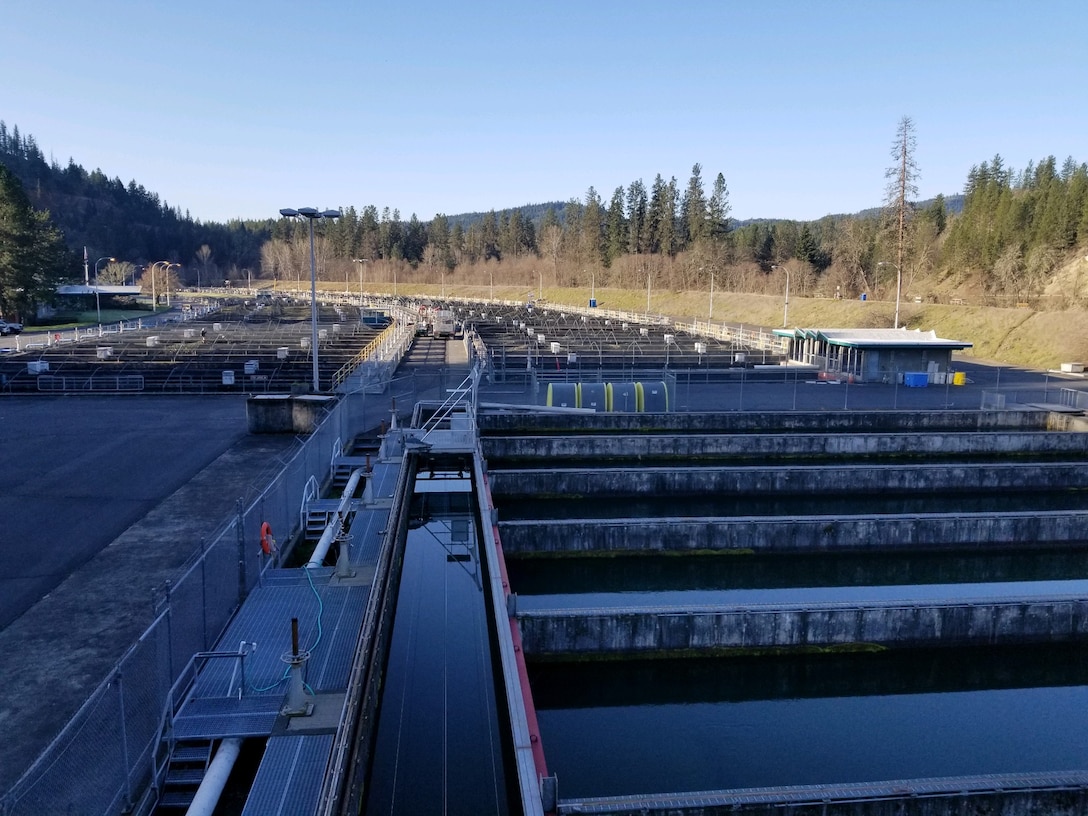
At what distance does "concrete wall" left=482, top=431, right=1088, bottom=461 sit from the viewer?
26.0m

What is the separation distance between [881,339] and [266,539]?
115 ft

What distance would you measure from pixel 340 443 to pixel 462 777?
12.9 meters

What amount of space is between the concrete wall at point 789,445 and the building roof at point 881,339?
12.1m

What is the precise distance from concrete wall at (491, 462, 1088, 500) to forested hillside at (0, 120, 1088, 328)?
34.9 meters

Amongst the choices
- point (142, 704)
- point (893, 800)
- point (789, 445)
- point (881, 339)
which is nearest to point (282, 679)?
point (142, 704)

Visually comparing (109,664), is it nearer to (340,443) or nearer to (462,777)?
(462,777)

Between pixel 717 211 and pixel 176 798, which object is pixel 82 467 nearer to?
pixel 176 798

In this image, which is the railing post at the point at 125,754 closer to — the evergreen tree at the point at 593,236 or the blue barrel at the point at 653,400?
the blue barrel at the point at 653,400

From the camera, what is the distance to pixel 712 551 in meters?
18.4

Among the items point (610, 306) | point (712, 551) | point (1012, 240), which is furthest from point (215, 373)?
point (1012, 240)

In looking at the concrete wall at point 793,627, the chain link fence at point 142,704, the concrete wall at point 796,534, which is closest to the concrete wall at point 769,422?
the concrete wall at point 796,534

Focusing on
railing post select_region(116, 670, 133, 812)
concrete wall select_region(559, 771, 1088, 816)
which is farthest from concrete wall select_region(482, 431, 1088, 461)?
railing post select_region(116, 670, 133, 812)

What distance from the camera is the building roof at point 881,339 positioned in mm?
38562

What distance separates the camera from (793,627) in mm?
13844
